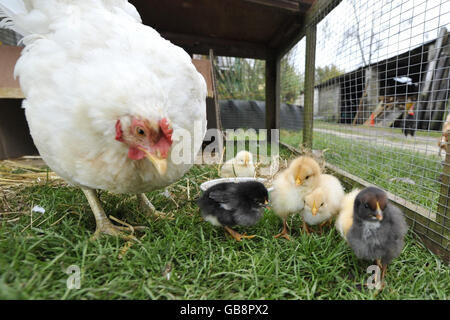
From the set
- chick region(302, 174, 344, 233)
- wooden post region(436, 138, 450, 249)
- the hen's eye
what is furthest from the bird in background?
wooden post region(436, 138, 450, 249)

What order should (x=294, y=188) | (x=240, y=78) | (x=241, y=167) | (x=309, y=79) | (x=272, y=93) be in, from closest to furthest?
(x=294, y=188) → (x=241, y=167) → (x=309, y=79) → (x=272, y=93) → (x=240, y=78)

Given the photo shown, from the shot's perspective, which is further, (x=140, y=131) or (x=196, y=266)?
(x=196, y=266)

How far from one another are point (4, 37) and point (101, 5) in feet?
10.9

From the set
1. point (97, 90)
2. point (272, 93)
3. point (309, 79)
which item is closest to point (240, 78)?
point (272, 93)

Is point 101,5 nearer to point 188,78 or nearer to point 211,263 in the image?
point 188,78

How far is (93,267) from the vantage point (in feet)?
3.48

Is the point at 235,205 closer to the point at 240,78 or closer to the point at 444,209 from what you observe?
the point at 444,209

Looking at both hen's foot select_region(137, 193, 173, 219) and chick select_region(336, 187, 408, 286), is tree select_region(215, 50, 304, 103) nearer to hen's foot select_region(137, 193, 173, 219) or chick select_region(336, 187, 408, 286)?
hen's foot select_region(137, 193, 173, 219)

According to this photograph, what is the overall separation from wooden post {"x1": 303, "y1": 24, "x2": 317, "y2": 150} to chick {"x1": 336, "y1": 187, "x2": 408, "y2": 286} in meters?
2.04

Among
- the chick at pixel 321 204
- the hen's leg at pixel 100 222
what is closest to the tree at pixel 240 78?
the chick at pixel 321 204

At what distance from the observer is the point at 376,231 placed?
1125mm

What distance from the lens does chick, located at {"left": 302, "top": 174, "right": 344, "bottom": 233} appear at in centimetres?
142

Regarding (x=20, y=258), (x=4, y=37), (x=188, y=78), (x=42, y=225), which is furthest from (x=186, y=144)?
(x=4, y=37)

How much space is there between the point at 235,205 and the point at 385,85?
2197 mm
